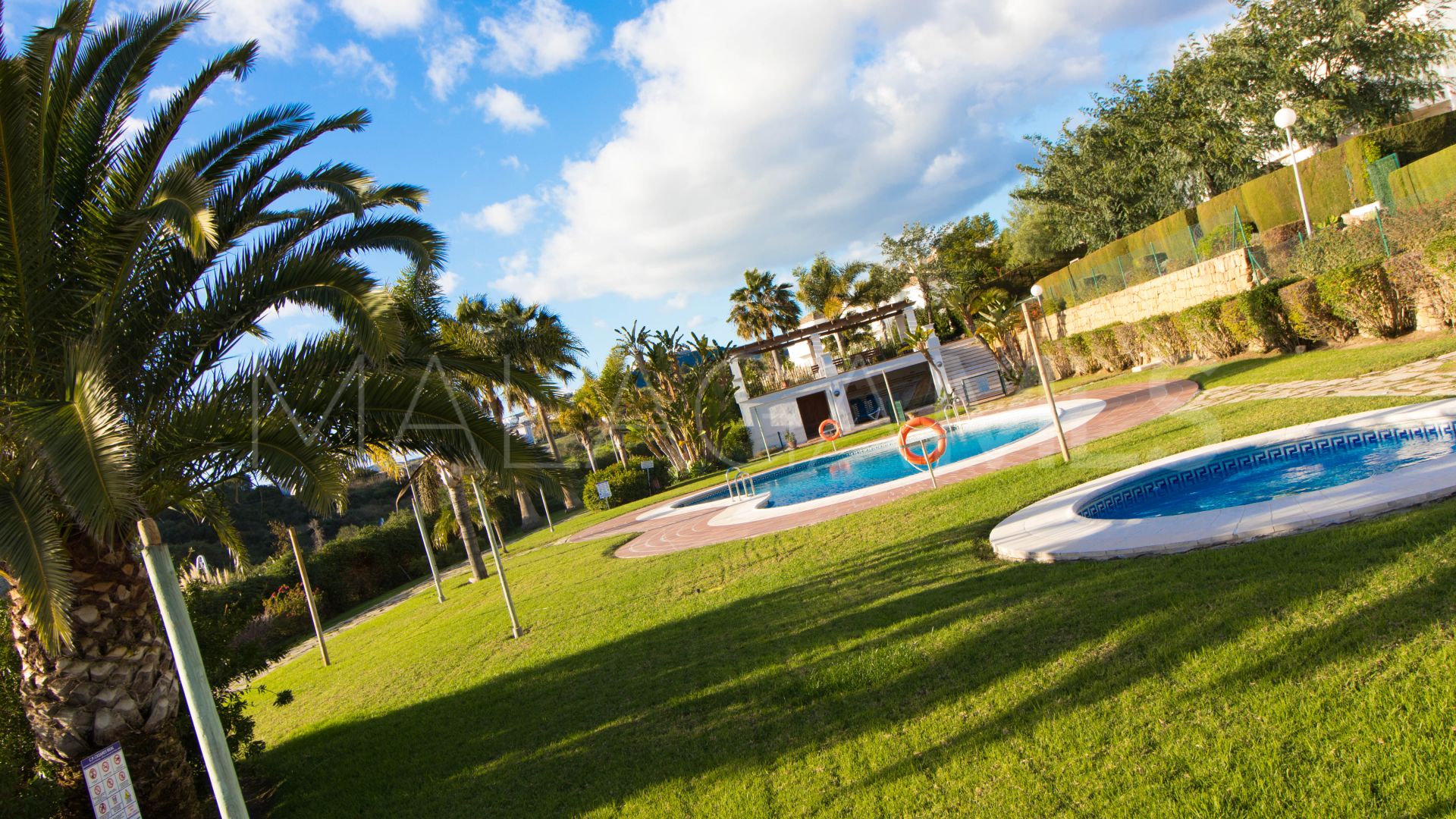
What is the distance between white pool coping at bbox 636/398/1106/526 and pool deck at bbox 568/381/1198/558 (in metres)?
0.25

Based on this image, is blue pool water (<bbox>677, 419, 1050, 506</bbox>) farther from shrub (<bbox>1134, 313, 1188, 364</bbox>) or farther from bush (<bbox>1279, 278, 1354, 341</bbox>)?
bush (<bbox>1279, 278, 1354, 341</bbox>)

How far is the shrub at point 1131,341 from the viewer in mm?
23719

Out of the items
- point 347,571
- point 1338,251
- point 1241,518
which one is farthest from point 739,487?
point 1241,518

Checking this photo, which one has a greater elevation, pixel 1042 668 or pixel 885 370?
pixel 885 370

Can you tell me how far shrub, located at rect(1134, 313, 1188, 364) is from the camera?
21531 mm

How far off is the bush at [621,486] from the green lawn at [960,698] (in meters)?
20.4

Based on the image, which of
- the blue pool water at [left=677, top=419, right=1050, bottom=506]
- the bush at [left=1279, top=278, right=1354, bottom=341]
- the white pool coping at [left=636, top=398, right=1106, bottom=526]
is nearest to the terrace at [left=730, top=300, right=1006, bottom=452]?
the white pool coping at [left=636, top=398, right=1106, bottom=526]

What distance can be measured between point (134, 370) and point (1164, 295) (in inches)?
1008

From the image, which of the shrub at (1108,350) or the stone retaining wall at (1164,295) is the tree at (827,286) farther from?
the shrub at (1108,350)

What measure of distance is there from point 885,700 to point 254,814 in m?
5.47

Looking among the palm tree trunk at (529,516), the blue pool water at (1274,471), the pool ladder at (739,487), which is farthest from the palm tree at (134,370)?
the palm tree trunk at (529,516)

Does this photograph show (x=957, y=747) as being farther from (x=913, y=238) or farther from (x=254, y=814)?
(x=913, y=238)

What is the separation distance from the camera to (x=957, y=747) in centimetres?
428

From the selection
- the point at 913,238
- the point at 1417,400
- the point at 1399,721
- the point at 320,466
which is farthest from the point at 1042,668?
the point at 913,238
